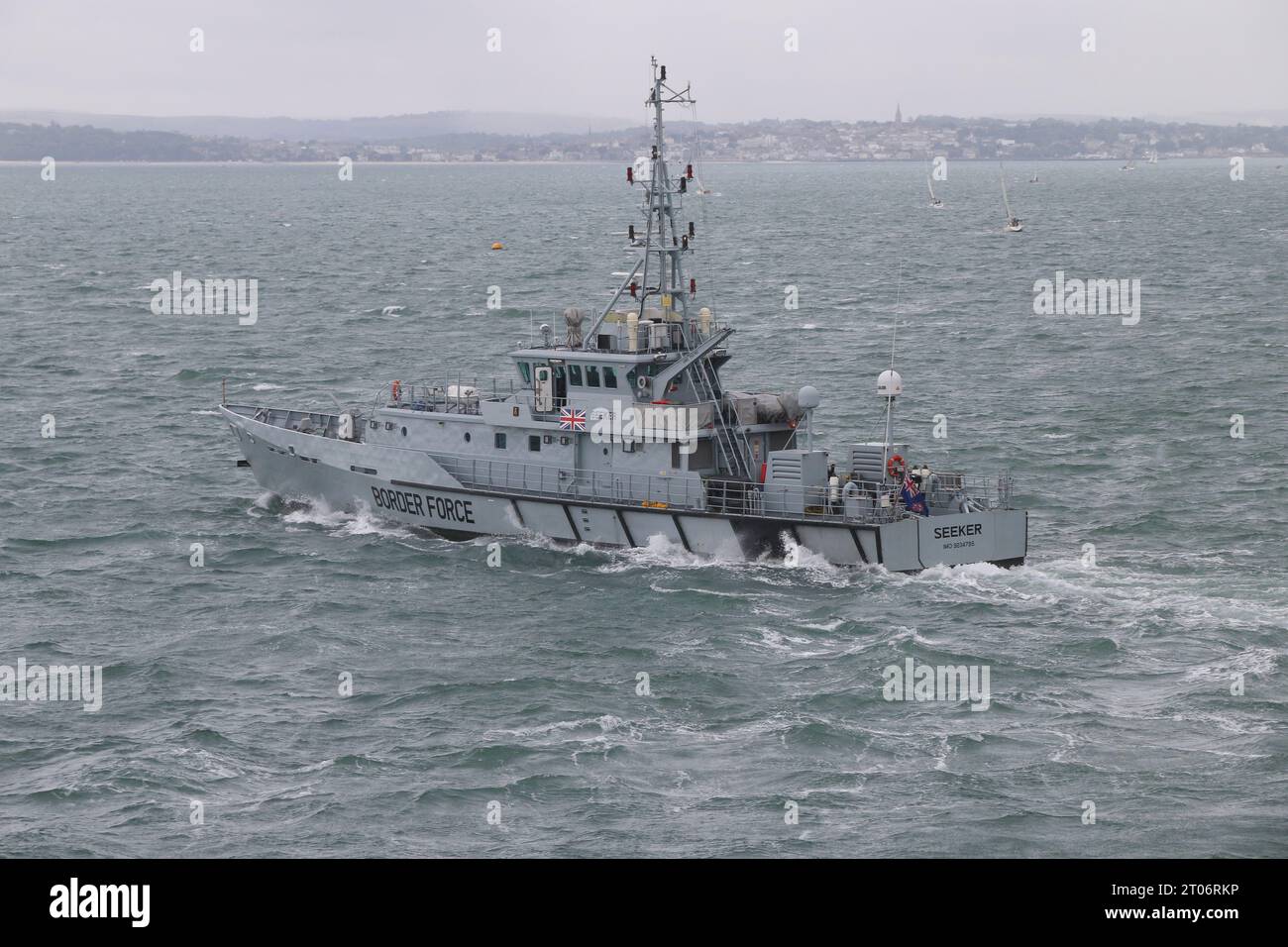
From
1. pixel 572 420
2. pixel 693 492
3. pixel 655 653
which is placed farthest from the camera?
pixel 572 420

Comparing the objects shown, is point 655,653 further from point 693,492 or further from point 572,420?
point 572,420

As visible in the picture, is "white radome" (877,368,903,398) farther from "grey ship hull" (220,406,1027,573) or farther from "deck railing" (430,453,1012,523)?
"grey ship hull" (220,406,1027,573)

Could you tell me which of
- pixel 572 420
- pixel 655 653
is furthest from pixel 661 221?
pixel 655 653

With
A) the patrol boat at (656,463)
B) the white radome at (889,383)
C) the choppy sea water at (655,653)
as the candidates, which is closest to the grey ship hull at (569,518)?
the patrol boat at (656,463)

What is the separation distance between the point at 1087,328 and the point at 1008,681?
2149 inches

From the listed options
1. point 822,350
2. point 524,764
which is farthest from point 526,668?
point 822,350

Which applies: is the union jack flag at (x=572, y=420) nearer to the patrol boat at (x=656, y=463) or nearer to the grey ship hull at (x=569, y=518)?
the patrol boat at (x=656, y=463)

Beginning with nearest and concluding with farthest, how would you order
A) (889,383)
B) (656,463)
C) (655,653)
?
(655,653), (889,383), (656,463)

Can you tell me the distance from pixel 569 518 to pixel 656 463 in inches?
104

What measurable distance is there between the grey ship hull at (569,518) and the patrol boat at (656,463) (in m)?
0.04

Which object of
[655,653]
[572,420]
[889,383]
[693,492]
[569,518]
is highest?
[889,383]

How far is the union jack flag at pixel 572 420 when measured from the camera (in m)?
41.9

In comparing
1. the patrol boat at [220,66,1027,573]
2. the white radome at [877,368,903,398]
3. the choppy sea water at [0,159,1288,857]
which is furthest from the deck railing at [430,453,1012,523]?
the white radome at [877,368,903,398]

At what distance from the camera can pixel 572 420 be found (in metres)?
41.9
